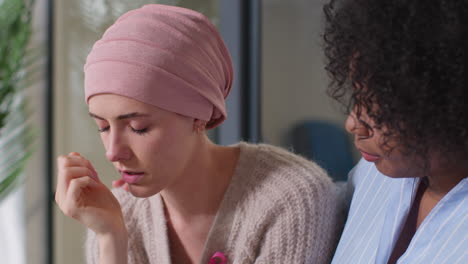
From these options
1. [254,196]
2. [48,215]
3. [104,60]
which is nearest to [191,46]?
[104,60]

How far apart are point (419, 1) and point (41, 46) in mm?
2301

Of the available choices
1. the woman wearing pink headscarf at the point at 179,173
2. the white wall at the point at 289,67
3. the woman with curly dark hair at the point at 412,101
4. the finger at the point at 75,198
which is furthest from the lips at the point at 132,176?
the white wall at the point at 289,67

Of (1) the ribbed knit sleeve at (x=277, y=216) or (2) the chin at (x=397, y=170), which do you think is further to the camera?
(1) the ribbed knit sleeve at (x=277, y=216)

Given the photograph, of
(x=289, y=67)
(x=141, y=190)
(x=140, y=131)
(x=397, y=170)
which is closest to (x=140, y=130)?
(x=140, y=131)

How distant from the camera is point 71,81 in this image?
279 cm

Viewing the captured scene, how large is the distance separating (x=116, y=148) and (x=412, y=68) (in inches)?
21.3

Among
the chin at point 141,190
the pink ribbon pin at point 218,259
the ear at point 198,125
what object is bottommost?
the pink ribbon pin at point 218,259

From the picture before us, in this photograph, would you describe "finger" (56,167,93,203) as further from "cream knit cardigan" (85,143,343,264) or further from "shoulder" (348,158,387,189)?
"shoulder" (348,158,387,189)

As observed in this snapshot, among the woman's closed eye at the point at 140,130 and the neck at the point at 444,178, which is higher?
the woman's closed eye at the point at 140,130

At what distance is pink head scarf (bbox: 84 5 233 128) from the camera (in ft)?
3.29

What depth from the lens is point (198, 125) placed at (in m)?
1.12

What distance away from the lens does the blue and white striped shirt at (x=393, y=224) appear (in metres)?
0.87

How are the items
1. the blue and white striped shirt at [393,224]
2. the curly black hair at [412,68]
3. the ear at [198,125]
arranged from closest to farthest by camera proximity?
1. the curly black hair at [412,68]
2. the blue and white striped shirt at [393,224]
3. the ear at [198,125]

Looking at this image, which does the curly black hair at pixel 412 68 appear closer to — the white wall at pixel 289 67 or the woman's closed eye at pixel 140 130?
the woman's closed eye at pixel 140 130
